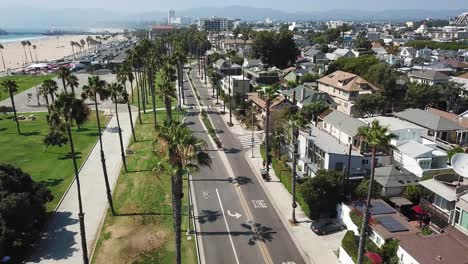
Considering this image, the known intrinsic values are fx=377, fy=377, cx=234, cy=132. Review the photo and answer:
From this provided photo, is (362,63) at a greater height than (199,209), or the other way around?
(362,63)

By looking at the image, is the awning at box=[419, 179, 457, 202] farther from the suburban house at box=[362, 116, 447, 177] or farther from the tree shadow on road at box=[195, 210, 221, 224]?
the tree shadow on road at box=[195, 210, 221, 224]

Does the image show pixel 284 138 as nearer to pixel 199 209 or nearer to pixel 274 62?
pixel 199 209

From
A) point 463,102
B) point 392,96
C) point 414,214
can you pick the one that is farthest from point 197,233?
point 463,102

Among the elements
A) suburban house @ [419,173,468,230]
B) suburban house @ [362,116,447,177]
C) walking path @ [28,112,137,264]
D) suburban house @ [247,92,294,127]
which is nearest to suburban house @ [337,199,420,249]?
suburban house @ [419,173,468,230]

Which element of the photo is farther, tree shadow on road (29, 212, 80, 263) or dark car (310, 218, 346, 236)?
dark car (310, 218, 346, 236)

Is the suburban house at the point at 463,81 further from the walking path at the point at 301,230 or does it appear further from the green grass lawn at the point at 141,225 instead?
the green grass lawn at the point at 141,225

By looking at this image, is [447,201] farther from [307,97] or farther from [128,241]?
[307,97]

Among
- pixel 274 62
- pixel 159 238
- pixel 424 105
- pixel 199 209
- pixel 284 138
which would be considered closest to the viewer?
pixel 159 238
